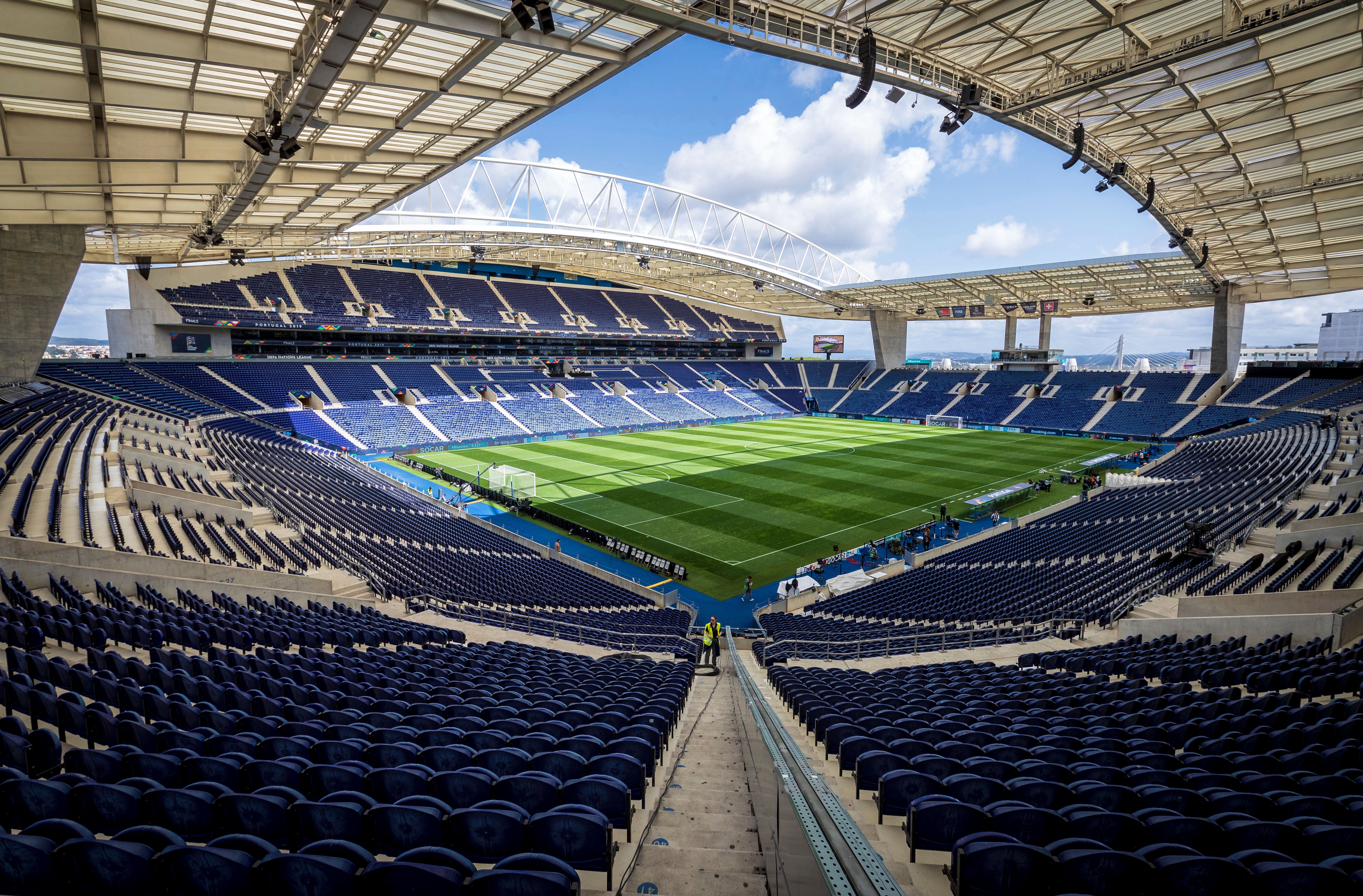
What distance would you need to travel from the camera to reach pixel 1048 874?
9.75 ft

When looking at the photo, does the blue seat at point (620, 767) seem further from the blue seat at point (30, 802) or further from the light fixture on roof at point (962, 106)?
the light fixture on roof at point (962, 106)

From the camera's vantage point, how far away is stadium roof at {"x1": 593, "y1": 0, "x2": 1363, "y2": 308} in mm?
13750

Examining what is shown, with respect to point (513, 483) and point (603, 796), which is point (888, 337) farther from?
point (603, 796)

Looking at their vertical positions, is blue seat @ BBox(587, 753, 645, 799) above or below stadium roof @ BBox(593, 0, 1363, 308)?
below

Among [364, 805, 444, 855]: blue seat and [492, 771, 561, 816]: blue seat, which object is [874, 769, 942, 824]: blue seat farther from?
[364, 805, 444, 855]: blue seat

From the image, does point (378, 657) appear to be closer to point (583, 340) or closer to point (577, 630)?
point (577, 630)

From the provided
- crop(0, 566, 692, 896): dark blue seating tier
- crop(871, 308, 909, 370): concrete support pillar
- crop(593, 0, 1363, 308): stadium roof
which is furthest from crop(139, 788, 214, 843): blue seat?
crop(871, 308, 909, 370): concrete support pillar

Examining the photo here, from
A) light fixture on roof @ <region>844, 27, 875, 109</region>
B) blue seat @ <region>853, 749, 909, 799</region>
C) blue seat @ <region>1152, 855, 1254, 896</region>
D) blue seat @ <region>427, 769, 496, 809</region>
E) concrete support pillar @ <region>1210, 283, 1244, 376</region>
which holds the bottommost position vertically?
blue seat @ <region>853, 749, 909, 799</region>

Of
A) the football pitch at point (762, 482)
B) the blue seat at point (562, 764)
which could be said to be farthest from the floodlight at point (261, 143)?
the football pitch at point (762, 482)

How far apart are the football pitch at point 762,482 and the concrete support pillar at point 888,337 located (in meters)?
18.9

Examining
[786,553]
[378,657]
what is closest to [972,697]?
[378,657]

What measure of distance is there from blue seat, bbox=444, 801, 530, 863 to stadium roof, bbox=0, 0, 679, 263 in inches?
479

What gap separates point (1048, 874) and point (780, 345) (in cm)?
9037

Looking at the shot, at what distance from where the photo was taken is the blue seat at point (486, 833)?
10.9ft
